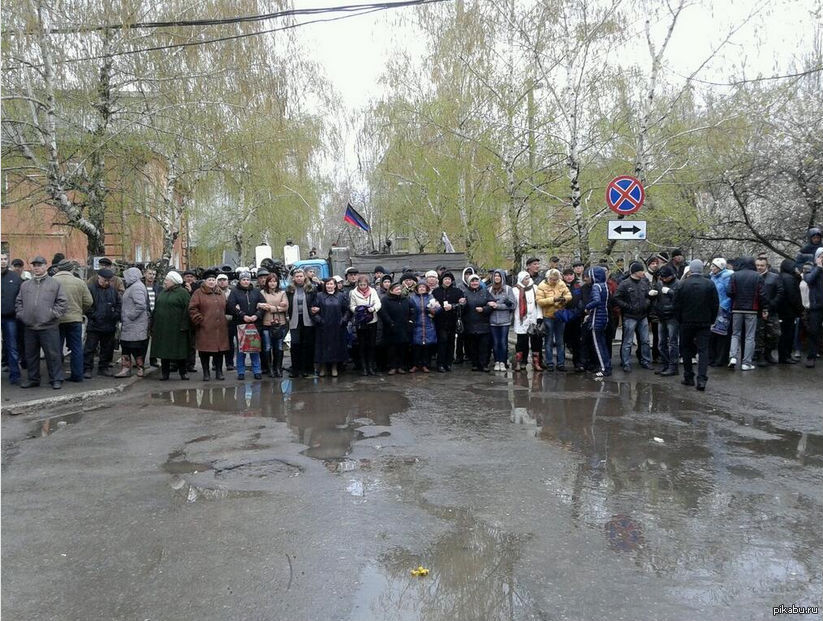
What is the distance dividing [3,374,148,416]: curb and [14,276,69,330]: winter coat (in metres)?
1.25

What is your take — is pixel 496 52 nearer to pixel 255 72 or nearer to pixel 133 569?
pixel 255 72

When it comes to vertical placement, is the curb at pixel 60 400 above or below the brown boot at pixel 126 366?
below

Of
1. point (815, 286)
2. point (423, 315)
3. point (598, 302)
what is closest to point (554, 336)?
point (598, 302)

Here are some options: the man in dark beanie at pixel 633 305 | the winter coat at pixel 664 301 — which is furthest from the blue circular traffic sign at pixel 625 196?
the winter coat at pixel 664 301

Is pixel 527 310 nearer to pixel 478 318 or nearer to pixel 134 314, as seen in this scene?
pixel 478 318

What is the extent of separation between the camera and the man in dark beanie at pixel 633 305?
508 inches

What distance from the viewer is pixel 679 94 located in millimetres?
16875

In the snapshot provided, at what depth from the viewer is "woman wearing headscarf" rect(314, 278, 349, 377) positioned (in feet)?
41.9

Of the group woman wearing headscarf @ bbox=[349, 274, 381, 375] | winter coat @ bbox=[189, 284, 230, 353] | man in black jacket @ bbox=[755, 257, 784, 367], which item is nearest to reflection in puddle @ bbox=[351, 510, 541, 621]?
woman wearing headscarf @ bbox=[349, 274, 381, 375]

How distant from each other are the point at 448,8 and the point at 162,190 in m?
11.4

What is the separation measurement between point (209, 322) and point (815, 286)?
34.4 feet

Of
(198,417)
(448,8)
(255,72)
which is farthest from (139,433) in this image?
(448,8)

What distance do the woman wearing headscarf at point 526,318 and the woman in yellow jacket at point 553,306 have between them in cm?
17

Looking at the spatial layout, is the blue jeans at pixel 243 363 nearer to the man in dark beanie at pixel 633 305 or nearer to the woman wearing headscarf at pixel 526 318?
the woman wearing headscarf at pixel 526 318
